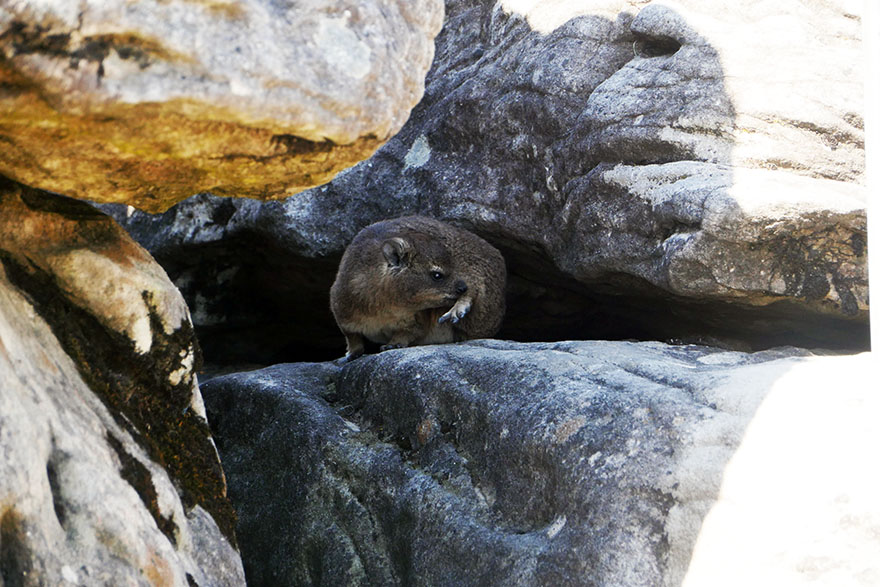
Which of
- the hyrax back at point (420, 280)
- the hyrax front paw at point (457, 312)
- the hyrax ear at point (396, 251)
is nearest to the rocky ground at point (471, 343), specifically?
the hyrax back at point (420, 280)

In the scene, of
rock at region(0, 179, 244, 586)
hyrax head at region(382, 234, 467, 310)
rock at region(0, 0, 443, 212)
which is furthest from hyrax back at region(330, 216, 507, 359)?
rock at region(0, 0, 443, 212)

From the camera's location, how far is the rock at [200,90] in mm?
2510

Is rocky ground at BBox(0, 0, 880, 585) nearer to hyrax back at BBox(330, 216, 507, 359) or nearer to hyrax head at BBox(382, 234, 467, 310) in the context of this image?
hyrax back at BBox(330, 216, 507, 359)

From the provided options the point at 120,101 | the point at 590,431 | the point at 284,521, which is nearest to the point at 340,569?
the point at 284,521

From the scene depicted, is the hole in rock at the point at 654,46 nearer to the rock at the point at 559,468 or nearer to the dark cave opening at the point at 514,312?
the dark cave opening at the point at 514,312

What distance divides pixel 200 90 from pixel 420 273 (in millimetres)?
4980

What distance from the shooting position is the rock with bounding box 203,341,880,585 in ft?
10.6

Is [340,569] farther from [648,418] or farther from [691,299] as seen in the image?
[691,299]

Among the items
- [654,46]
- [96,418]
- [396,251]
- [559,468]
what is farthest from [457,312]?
[96,418]

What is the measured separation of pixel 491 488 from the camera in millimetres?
4215

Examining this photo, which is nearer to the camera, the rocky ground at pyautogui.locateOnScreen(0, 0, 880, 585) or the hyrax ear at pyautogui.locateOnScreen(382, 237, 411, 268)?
the rocky ground at pyautogui.locateOnScreen(0, 0, 880, 585)

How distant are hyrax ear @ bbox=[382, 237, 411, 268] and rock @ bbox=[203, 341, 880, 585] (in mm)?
1730

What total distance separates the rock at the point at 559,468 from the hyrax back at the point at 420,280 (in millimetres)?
1716

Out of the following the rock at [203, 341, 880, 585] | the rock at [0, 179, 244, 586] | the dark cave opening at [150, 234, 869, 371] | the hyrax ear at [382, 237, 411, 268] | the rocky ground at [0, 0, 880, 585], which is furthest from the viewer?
the hyrax ear at [382, 237, 411, 268]
